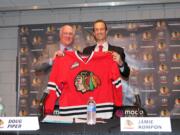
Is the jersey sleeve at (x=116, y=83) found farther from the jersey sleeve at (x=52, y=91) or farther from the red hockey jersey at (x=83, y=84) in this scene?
the jersey sleeve at (x=52, y=91)

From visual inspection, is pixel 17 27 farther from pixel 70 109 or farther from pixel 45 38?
pixel 70 109

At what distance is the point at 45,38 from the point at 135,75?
1399 mm

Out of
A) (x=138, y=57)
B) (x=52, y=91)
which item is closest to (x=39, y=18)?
A: (x=138, y=57)

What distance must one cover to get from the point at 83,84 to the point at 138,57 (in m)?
1.57

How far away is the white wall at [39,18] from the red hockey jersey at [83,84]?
1.73 metres

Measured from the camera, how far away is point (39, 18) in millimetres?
4578

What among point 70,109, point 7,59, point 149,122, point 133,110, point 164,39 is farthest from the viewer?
point 7,59

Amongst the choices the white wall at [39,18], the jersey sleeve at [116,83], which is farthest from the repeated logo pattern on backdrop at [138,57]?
the jersey sleeve at [116,83]

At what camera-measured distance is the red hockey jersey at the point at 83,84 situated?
8.93 ft

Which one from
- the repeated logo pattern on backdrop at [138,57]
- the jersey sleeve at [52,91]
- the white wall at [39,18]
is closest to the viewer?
the jersey sleeve at [52,91]

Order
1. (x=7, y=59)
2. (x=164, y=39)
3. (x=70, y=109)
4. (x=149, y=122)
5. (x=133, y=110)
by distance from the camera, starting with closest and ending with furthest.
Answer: (x=149, y=122), (x=133, y=110), (x=70, y=109), (x=164, y=39), (x=7, y=59)

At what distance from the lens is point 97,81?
9.07 feet

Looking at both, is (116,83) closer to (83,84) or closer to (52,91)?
(83,84)

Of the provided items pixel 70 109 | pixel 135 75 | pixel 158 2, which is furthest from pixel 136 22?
pixel 70 109
